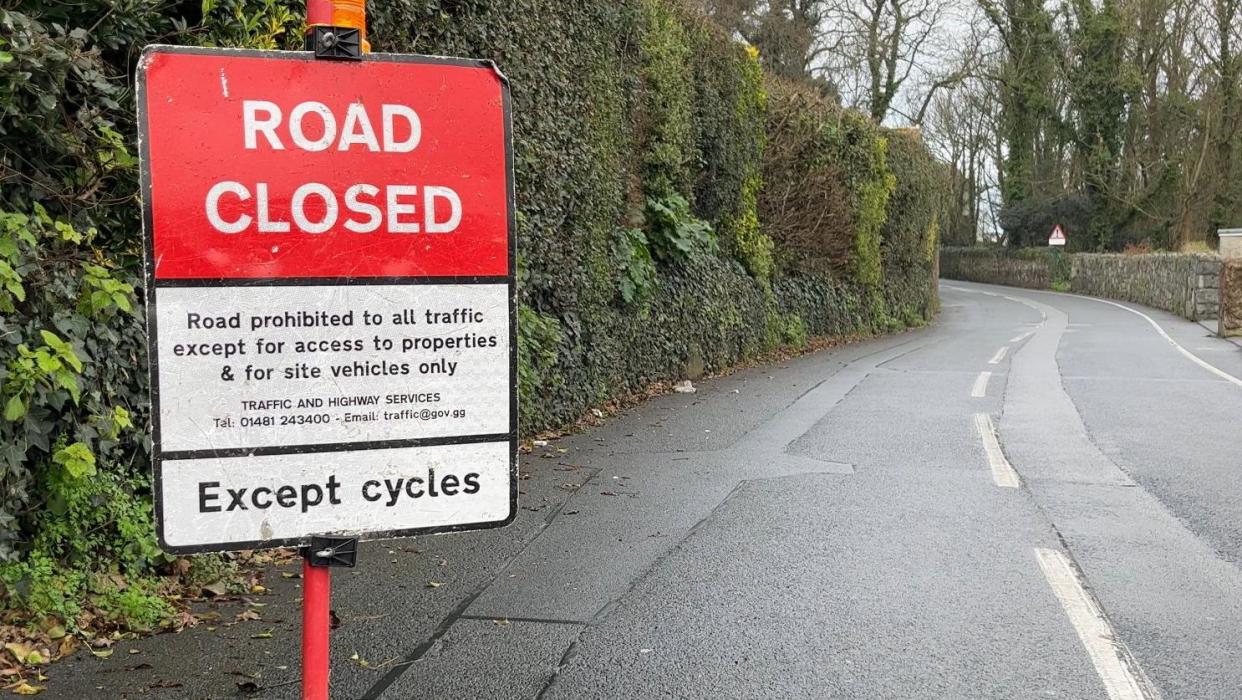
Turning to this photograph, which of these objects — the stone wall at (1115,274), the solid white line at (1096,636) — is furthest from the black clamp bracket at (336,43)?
the stone wall at (1115,274)

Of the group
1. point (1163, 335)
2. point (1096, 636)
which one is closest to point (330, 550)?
point (1096, 636)

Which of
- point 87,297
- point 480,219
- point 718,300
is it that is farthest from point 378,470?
point 718,300

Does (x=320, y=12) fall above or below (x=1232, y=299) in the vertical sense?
above

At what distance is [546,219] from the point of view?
944 centimetres

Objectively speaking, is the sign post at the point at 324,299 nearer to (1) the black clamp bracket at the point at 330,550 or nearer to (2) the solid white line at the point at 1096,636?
(1) the black clamp bracket at the point at 330,550

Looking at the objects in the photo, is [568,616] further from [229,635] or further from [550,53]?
[550,53]

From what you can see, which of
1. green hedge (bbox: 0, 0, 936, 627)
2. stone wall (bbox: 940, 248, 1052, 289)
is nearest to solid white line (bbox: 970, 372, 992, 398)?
green hedge (bbox: 0, 0, 936, 627)

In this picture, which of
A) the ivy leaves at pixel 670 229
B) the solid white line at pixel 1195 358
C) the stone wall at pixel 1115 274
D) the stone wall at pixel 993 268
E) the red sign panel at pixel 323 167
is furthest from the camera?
the stone wall at pixel 993 268

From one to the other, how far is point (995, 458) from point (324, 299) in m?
7.28

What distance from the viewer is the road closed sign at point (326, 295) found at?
2336 millimetres

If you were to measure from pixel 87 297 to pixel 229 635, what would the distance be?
164cm

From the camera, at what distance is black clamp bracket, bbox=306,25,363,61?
2406 mm

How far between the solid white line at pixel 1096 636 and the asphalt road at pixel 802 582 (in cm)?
2

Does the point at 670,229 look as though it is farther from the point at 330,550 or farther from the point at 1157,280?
the point at 1157,280
